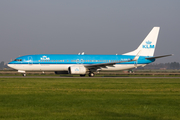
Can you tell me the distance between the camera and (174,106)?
14711 mm

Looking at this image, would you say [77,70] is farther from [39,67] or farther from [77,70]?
[39,67]

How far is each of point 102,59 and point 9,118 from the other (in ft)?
142

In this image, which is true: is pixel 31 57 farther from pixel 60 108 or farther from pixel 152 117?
pixel 152 117

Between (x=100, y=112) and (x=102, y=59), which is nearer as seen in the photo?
(x=100, y=112)

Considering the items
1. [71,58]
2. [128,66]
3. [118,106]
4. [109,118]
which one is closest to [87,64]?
[71,58]

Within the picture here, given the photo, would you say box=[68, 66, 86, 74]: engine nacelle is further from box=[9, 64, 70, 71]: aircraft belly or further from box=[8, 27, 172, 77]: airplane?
box=[9, 64, 70, 71]: aircraft belly

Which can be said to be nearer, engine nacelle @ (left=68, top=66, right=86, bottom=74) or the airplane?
engine nacelle @ (left=68, top=66, right=86, bottom=74)

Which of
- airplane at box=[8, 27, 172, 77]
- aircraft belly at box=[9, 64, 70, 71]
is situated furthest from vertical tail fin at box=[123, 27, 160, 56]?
aircraft belly at box=[9, 64, 70, 71]

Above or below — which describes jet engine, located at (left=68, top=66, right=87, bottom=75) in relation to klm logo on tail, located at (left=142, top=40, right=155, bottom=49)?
below

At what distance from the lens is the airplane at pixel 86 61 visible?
50344 millimetres

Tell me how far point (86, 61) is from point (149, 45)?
13618mm

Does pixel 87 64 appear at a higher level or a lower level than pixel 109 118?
higher

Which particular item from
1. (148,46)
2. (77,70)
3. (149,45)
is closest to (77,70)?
(77,70)

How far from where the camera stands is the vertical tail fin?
185 ft
